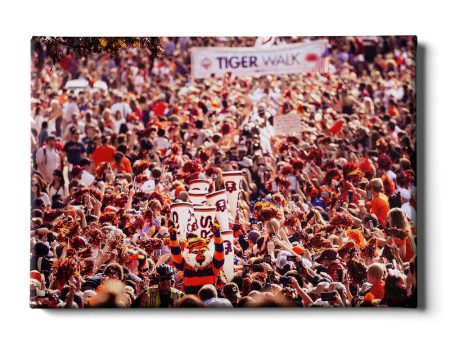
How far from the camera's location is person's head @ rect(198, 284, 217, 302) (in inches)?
130

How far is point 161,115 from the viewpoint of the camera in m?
3.35

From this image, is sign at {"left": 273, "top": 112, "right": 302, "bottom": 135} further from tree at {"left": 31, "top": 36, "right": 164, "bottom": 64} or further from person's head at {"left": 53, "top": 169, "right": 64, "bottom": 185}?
person's head at {"left": 53, "top": 169, "right": 64, "bottom": 185}

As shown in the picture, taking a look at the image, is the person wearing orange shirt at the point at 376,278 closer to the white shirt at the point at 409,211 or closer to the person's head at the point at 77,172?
the white shirt at the point at 409,211

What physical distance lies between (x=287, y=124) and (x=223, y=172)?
0.37m

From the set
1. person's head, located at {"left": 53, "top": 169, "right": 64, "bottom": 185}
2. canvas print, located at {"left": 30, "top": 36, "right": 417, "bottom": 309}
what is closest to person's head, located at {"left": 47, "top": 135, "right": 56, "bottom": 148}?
canvas print, located at {"left": 30, "top": 36, "right": 417, "bottom": 309}

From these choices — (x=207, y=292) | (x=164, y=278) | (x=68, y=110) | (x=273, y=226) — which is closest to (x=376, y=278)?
(x=273, y=226)

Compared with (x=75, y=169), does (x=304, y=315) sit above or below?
below

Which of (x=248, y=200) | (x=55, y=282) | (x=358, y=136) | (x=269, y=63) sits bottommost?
(x=55, y=282)

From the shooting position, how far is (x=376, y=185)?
10.9 feet

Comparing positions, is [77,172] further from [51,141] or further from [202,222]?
[202,222]

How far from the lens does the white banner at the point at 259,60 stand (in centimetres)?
336
